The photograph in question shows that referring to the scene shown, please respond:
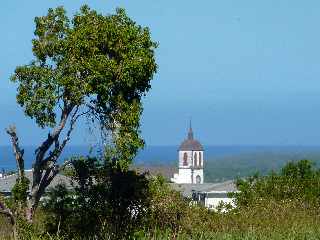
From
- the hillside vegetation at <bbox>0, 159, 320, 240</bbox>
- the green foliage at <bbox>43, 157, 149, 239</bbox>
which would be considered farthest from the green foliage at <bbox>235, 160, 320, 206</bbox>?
the green foliage at <bbox>43, 157, 149, 239</bbox>

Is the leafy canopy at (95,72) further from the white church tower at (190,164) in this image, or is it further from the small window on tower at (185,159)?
the small window on tower at (185,159)

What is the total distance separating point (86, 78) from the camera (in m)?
15.1

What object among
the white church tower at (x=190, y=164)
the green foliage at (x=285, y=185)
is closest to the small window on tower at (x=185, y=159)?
the white church tower at (x=190, y=164)

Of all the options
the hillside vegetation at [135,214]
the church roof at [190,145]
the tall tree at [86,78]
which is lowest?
the hillside vegetation at [135,214]

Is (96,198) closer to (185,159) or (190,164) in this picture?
(190,164)

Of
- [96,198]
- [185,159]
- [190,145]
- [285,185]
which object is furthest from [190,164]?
[96,198]

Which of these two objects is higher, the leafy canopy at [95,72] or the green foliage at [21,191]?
the leafy canopy at [95,72]

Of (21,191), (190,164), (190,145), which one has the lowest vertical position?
(21,191)

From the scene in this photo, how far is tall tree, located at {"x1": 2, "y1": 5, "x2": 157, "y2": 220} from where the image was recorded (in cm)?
1511

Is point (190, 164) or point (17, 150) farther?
point (190, 164)

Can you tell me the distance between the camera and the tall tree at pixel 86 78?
1511 centimetres

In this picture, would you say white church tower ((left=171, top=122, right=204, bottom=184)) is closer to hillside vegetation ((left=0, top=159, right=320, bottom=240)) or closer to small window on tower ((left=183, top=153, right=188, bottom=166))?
small window on tower ((left=183, top=153, right=188, bottom=166))

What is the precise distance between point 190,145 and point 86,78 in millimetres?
157658

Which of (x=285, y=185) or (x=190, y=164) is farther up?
(x=190, y=164)
